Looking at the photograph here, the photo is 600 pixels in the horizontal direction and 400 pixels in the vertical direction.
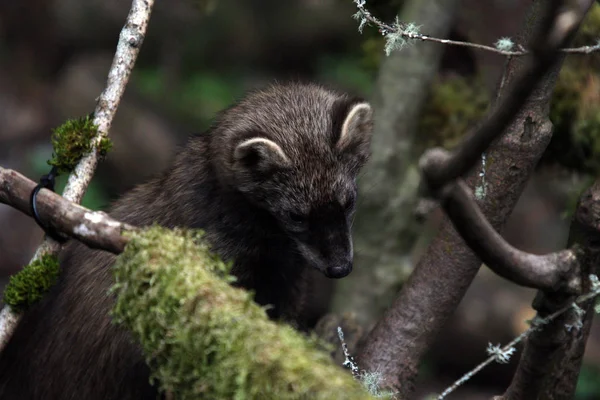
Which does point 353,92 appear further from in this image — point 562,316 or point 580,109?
point 562,316

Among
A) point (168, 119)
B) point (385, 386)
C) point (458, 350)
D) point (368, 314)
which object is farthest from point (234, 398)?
Answer: point (168, 119)

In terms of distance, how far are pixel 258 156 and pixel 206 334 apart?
6.65ft

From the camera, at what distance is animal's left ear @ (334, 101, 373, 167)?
490cm

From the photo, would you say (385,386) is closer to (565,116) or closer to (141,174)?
(565,116)

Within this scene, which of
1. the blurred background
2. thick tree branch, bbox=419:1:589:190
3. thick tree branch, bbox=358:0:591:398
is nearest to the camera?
thick tree branch, bbox=419:1:589:190

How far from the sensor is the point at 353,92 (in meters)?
7.23

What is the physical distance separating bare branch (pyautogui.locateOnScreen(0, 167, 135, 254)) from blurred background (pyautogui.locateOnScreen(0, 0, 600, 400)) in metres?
2.10

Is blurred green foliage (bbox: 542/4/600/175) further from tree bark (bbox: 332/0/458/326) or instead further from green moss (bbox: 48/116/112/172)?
green moss (bbox: 48/116/112/172)

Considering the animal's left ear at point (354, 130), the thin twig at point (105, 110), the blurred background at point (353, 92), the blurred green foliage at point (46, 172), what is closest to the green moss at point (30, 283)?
the thin twig at point (105, 110)

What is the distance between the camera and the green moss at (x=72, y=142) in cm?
449

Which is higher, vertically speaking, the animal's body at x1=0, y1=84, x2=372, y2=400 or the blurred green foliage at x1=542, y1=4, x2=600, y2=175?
the blurred green foliage at x1=542, y1=4, x2=600, y2=175

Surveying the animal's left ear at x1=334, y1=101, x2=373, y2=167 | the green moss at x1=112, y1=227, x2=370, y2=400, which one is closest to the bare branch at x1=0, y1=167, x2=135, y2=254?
the green moss at x1=112, y1=227, x2=370, y2=400

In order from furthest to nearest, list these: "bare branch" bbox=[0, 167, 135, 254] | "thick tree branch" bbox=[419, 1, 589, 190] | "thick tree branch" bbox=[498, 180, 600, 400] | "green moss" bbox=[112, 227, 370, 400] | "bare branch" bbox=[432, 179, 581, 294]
→ "thick tree branch" bbox=[498, 180, 600, 400], "bare branch" bbox=[0, 167, 135, 254], "bare branch" bbox=[432, 179, 581, 294], "green moss" bbox=[112, 227, 370, 400], "thick tree branch" bbox=[419, 1, 589, 190]

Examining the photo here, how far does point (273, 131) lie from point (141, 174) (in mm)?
6844
